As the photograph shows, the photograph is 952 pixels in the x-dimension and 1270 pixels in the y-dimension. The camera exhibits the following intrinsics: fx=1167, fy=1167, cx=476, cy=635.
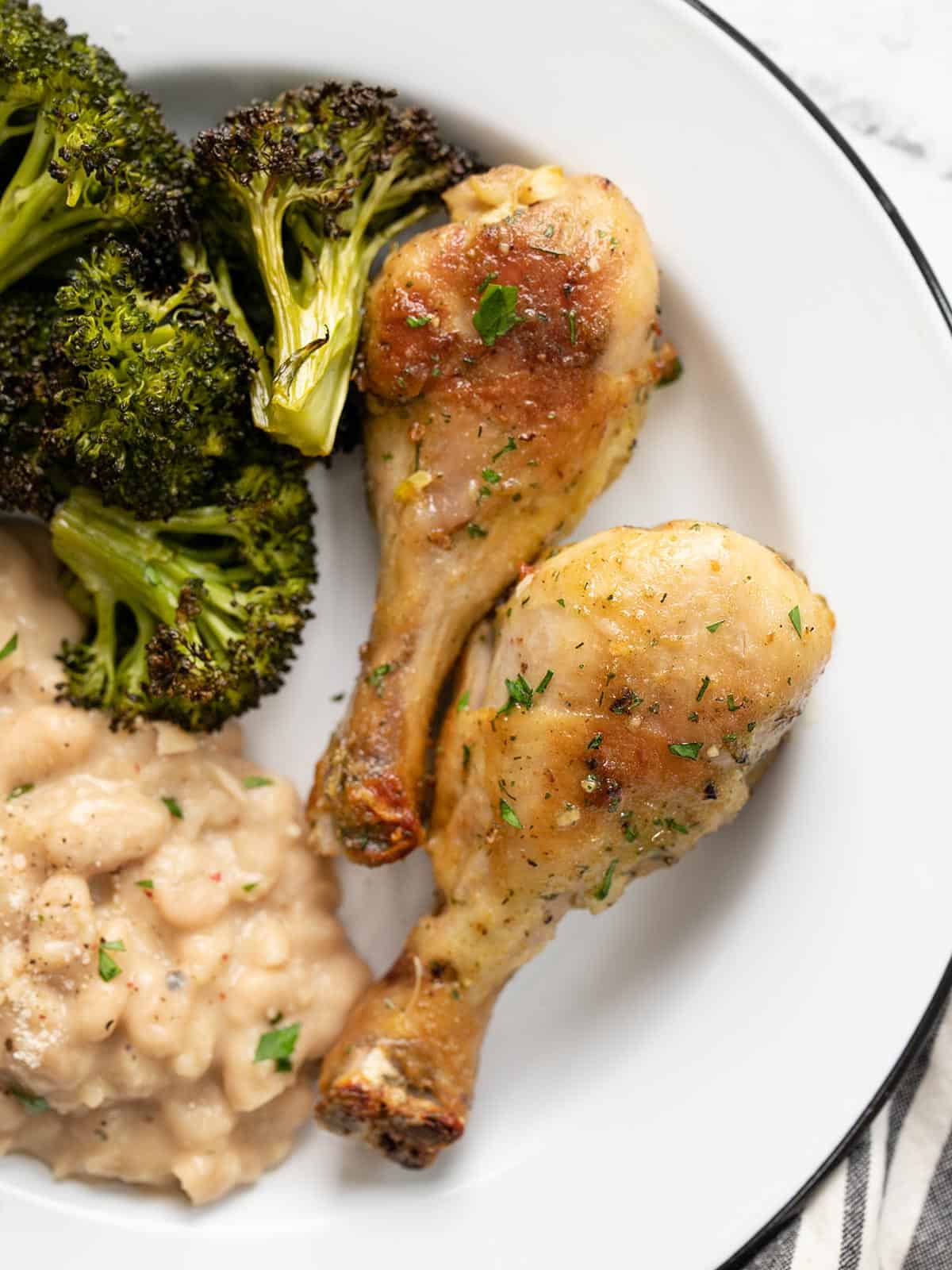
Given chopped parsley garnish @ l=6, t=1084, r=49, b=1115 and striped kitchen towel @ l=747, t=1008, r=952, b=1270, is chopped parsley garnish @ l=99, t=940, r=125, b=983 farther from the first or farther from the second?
striped kitchen towel @ l=747, t=1008, r=952, b=1270

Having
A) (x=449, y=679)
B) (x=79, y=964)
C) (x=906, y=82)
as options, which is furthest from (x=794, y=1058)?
(x=906, y=82)

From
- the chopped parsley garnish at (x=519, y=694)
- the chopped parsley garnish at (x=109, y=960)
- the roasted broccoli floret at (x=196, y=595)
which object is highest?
the chopped parsley garnish at (x=519, y=694)

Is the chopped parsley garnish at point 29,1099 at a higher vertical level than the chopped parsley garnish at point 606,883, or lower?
lower

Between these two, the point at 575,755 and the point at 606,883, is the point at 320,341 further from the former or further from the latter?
the point at 606,883

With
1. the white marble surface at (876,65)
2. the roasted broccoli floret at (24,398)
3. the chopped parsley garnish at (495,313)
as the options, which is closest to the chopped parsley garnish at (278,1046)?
the roasted broccoli floret at (24,398)

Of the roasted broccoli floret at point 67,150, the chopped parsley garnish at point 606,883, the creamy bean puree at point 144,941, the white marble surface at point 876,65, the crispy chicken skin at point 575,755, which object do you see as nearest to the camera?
the crispy chicken skin at point 575,755

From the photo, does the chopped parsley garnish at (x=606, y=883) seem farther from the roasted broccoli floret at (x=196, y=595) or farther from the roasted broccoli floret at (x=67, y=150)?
the roasted broccoli floret at (x=67, y=150)
